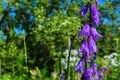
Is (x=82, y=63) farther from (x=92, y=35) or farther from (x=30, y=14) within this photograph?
(x=30, y=14)

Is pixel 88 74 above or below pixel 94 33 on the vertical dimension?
below

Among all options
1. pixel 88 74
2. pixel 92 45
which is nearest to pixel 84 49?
pixel 92 45

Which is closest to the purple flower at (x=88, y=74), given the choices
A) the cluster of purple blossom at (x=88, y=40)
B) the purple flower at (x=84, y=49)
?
the cluster of purple blossom at (x=88, y=40)

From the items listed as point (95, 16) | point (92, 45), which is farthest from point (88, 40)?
point (95, 16)

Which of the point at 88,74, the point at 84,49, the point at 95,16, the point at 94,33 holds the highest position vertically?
the point at 95,16

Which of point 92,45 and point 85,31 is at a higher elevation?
point 85,31

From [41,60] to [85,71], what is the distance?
1804cm

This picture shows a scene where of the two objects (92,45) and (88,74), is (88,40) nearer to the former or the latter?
(92,45)

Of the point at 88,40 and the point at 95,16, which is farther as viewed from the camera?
the point at 88,40

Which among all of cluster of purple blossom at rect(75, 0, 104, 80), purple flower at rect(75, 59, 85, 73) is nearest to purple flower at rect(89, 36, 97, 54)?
cluster of purple blossom at rect(75, 0, 104, 80)

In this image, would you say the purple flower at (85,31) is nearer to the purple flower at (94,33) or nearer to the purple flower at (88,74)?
the purple flower at (94,33)

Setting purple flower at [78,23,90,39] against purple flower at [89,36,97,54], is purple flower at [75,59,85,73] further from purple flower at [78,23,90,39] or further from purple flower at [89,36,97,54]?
purple flower at [78,23,90,39]

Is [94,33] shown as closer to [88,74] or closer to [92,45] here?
[92,45]

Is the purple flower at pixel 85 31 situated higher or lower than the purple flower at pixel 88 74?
higher
